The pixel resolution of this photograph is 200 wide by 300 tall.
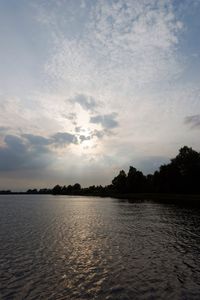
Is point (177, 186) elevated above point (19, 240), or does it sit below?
above

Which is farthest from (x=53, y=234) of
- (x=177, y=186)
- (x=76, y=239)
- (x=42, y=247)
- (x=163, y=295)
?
(x=177, y=186)

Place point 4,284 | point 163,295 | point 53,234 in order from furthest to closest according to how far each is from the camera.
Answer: point 53,234 → point 4,284 → point 163,295

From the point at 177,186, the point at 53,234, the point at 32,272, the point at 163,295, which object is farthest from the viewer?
the point at 177,186

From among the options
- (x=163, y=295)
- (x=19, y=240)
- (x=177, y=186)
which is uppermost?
(x=177, y=186)

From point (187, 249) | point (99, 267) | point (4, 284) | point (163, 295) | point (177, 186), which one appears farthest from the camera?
point (177, 186)

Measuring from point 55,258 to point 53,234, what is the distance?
1332 cm

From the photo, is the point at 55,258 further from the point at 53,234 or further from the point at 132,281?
the point at 53,234

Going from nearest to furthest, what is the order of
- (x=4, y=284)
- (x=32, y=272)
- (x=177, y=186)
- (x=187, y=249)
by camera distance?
(x=4, y=284), (x=32, y=272), (x=187, y=249), (x=177, y=186)

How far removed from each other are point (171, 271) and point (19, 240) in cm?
1930

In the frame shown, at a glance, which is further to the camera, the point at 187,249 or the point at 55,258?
the point at 187,249

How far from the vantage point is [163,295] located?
50.9 feet

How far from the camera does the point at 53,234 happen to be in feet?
121

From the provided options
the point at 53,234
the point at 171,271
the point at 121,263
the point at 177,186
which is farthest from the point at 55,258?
the point at 177,186

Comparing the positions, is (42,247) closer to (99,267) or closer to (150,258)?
(99,267)
